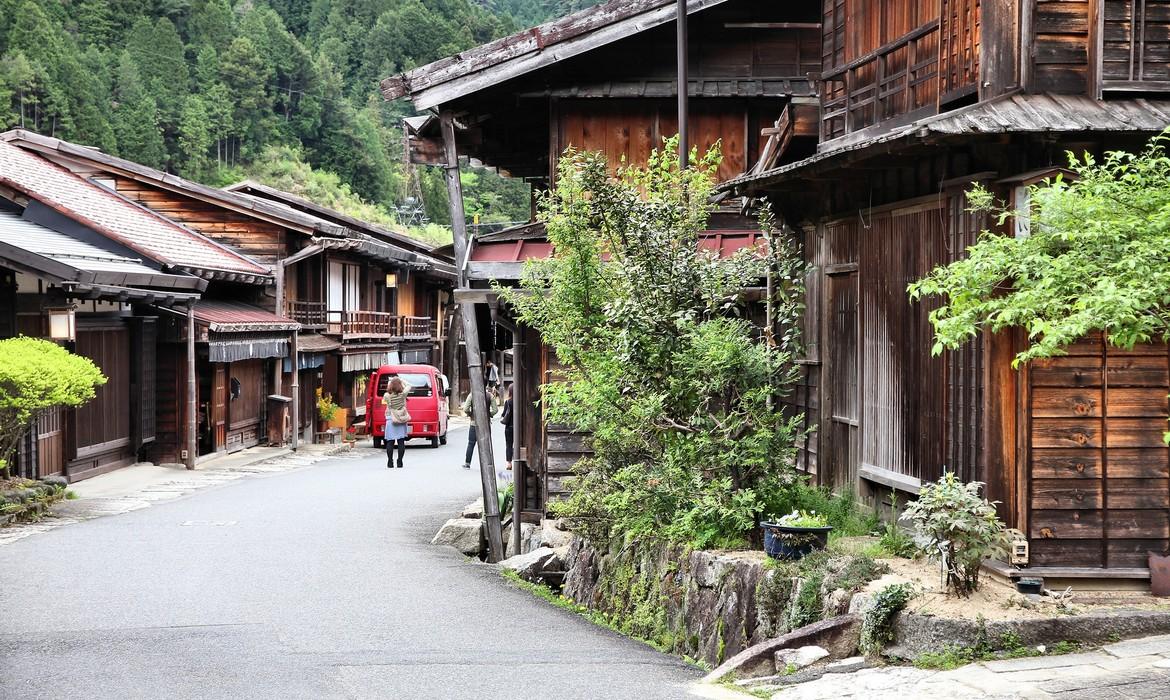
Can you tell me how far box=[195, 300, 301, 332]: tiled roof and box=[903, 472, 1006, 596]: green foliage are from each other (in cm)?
2148

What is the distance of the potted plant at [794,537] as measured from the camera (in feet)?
32.6

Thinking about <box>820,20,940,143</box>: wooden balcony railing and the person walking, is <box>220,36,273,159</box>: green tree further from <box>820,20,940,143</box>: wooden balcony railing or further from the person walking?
<box>820,20,940,143</box>: wooden balcony railing

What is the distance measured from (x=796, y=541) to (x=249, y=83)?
254 ft

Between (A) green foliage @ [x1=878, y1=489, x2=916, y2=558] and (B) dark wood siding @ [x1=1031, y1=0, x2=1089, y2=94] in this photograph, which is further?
(A) green foliage @ [x1=878, y1=489, x2=916, y2=558]

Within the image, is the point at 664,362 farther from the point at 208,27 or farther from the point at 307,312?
the point at 208,27

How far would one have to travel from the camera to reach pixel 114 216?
96.8ft

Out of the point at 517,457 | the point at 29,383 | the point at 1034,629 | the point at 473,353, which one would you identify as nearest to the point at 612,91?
the point at 473,353

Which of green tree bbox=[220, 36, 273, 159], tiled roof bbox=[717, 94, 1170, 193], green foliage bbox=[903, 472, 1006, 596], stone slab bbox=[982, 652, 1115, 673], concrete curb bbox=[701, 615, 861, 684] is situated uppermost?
green tree bbox=[220, 36, 273, 159]

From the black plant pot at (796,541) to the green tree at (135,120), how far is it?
62497 millimetres

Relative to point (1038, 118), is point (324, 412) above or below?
below

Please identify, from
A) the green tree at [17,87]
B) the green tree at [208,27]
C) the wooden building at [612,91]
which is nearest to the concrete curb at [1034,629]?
the wooden building at [612,91]

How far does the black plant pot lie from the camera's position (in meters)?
9.92

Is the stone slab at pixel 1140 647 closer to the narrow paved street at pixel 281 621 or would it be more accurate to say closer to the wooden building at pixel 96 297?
the narrow paved street at pixel 281 621

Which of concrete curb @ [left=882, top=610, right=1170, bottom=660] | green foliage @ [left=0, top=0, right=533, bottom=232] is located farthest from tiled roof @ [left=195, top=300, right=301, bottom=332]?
green foliage @ [left=0, top=0, right=533, bottom=232]
